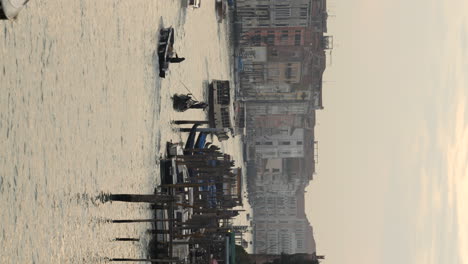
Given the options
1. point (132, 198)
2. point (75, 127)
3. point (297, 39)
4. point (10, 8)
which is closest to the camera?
point (10, 8)

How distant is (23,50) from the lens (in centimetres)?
1560

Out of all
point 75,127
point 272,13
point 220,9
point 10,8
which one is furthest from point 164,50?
point 272,13

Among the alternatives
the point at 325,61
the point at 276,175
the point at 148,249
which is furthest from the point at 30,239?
the point at 276,175

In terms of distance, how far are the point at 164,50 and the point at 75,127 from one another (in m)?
15.8

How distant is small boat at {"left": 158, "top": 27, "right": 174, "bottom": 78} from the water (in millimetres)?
1017

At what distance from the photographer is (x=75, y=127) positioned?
62.7 feet

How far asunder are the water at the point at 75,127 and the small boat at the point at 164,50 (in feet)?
3.34

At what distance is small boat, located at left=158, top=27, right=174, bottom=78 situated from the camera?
34062mm

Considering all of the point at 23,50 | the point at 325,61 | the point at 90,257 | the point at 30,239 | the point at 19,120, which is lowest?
the point at 90,257

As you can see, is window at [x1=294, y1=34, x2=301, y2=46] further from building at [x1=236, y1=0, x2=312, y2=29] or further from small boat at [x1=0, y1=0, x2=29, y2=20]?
small boat at [x1=0, y1=0, x2=29, y2=20]

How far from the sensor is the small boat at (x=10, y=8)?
13844mm

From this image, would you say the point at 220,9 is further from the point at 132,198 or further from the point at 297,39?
the point at 132,198

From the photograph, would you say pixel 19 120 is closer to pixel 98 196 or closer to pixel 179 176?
pixel 98 196

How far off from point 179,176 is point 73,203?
16684 millimetres
